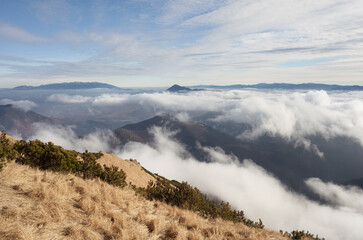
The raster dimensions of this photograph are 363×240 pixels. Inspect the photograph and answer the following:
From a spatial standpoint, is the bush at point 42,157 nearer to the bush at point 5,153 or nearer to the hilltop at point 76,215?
the bush at point 5,153

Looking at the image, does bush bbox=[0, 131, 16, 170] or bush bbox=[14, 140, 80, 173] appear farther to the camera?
bush bbox=[14, 140, 80, 173]

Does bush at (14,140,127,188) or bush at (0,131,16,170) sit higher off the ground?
bush at (0,131,16,170)

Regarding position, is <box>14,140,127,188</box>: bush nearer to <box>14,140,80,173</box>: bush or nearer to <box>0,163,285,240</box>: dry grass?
<box>14,140,80,173</box>: bush

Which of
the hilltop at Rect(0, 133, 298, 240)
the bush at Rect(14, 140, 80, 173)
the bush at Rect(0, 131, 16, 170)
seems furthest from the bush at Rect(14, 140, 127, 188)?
the hilltop at Rect(0, 133, 298, 240)

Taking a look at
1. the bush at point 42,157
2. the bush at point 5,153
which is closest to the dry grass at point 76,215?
the bush at point 5,153

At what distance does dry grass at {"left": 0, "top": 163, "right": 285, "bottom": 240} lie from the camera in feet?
19.9

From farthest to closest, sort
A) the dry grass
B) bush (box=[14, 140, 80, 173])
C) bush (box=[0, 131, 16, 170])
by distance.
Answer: bush (box=[14, 140, 80, 173]), bush (box=[0, 131, 16, 170]), the dry grass

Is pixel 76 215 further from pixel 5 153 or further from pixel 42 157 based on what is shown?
pixel 42 157

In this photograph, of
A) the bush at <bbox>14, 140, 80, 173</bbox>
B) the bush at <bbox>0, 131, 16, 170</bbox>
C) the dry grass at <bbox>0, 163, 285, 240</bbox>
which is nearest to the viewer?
the dry grass at <bbox>0, 163, 285, 240</bbox>

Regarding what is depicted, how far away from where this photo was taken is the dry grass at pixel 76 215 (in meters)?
6.07

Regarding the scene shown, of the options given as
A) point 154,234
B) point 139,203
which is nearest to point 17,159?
point 139,203

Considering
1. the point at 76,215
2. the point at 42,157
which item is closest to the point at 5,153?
the point at 42,157

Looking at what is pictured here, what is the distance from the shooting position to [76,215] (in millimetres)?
7434

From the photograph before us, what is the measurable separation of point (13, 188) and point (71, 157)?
18.4ft
